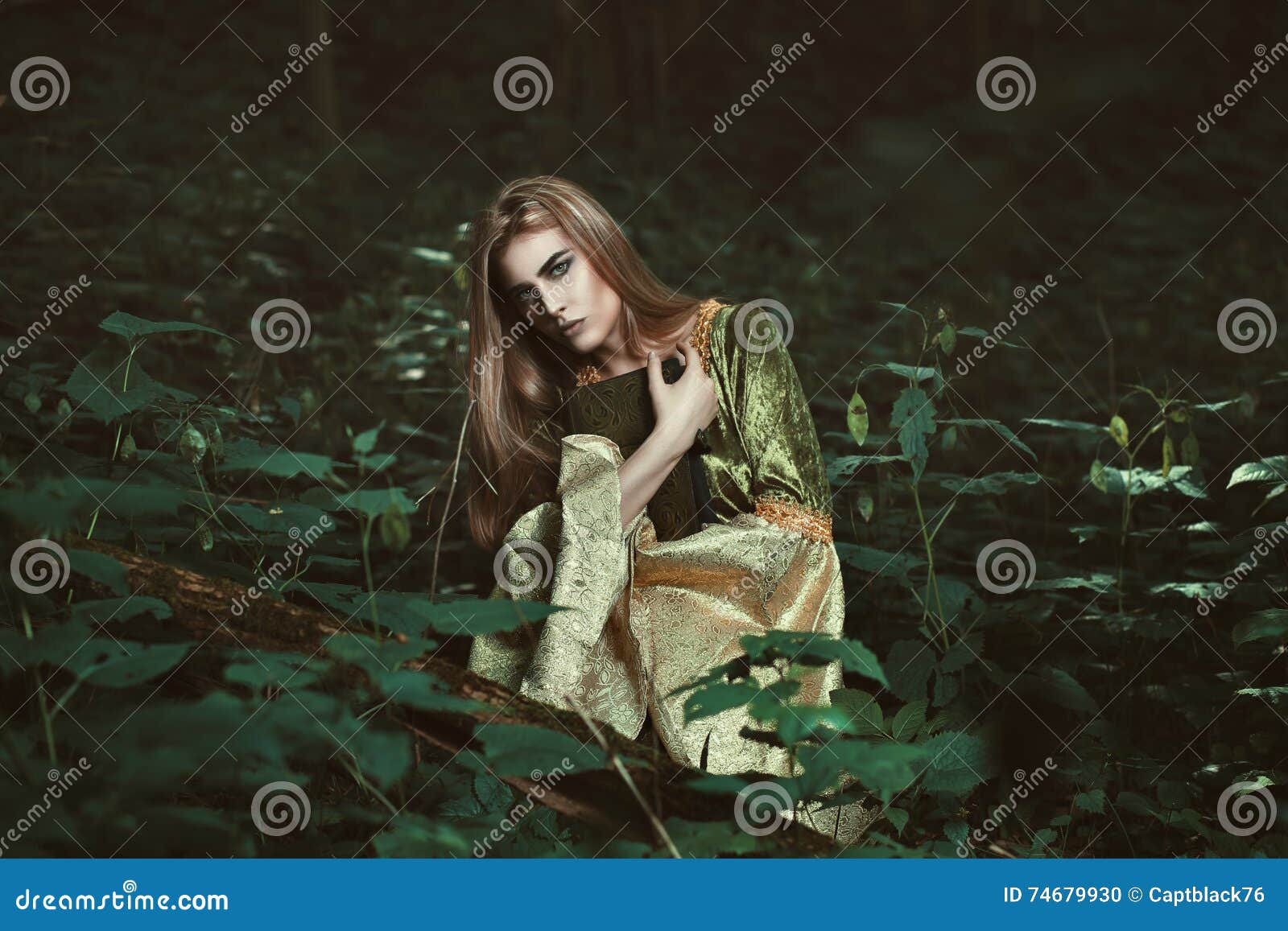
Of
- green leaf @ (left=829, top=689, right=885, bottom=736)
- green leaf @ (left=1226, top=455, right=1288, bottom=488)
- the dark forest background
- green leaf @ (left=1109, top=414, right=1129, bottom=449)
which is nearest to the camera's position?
the dark forest background

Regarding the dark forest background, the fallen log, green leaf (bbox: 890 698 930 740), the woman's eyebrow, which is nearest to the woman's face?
the woman's eyebrow

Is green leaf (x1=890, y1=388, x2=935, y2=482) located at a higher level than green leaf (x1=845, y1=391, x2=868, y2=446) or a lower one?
higher

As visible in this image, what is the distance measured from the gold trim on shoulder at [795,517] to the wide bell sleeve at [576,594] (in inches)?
10.6

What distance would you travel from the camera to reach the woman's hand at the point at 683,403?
7.66 ft

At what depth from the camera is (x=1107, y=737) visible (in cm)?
258

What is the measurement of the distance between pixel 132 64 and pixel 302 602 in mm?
8182

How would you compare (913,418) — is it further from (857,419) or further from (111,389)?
(111,389)

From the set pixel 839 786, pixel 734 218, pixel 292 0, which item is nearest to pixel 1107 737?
pixel 839 786

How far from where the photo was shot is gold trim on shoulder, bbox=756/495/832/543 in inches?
93.7

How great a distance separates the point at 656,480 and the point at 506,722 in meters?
0.82

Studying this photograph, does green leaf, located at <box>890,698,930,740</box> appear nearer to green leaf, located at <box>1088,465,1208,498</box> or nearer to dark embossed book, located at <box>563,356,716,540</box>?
dark embossed book, located at <box>563,356,716,540</box>

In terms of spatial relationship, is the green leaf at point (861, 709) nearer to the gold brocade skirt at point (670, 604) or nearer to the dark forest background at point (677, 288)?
the dark forest background at point (677, 288)

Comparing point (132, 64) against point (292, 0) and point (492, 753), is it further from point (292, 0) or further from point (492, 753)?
point (492, 753)

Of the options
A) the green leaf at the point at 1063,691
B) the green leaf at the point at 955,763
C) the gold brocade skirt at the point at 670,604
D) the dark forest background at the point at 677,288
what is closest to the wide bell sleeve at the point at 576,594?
the gold brocade skirt at the point at 670,604
